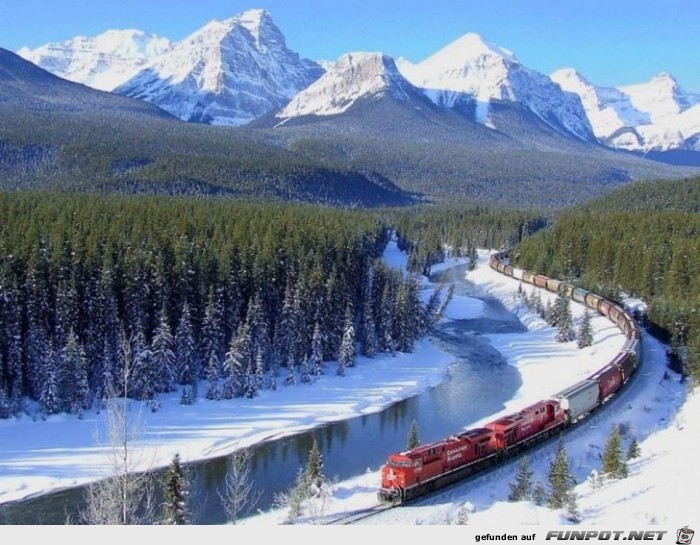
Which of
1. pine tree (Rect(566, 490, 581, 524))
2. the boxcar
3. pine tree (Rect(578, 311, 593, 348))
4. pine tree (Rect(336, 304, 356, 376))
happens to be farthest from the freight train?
the boxcar

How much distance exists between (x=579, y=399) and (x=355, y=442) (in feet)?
60.2

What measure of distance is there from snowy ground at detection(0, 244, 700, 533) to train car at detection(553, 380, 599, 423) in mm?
1260

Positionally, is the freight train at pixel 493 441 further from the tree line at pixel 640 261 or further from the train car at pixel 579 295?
the train car at pixel 579 295

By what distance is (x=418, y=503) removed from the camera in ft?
139

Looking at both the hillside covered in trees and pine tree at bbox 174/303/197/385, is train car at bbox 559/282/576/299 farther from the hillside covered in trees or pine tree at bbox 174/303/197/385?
pine tree at bbox 174/303/197/385

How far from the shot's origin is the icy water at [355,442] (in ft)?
146

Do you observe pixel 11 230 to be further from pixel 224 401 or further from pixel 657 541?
pixel 657 541

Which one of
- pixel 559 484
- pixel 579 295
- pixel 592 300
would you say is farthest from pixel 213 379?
pixel 579 295

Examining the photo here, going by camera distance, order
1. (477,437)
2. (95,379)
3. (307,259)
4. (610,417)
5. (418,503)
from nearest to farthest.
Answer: (418,503), (477,437), (610,417), (95,379), (307,259)

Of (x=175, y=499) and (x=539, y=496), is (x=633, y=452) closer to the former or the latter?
(x=539, y=496)

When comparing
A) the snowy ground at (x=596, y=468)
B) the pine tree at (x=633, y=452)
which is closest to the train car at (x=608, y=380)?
the snowy ground at (x=596, y=468)

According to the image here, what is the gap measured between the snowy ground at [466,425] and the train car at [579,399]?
1260mm

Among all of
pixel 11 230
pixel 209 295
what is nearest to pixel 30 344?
pixel 209 295

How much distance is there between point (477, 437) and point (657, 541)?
94.0ft
